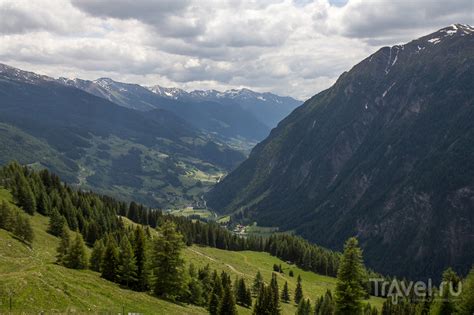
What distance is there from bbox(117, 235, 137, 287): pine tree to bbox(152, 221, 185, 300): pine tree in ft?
11.4

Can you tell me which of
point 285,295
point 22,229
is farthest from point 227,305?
point 285,295

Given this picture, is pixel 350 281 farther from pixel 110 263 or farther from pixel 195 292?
pixel 195 292

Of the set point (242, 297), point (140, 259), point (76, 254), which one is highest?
point (140, 259)

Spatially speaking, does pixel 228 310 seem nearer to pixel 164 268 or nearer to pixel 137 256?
pixel 164 268

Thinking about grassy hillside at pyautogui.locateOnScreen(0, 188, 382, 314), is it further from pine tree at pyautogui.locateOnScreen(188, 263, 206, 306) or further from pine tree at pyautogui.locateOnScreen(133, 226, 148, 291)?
pine tree at pyautogui.locateOnScreen(188, 263, 206, 306)

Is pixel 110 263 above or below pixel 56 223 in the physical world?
below

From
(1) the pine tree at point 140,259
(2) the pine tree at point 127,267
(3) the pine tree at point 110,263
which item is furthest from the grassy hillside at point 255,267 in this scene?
(3) the pine tree at point 110,263

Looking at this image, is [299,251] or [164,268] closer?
[164,268]

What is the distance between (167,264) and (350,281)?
→ 30179mm

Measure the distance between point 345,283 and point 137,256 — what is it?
35.8 meters

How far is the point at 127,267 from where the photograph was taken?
72.8 metres

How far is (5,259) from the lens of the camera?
66.1 meters

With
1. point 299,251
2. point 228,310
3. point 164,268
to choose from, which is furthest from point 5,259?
point 299,251

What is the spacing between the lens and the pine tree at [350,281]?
59.4 m
